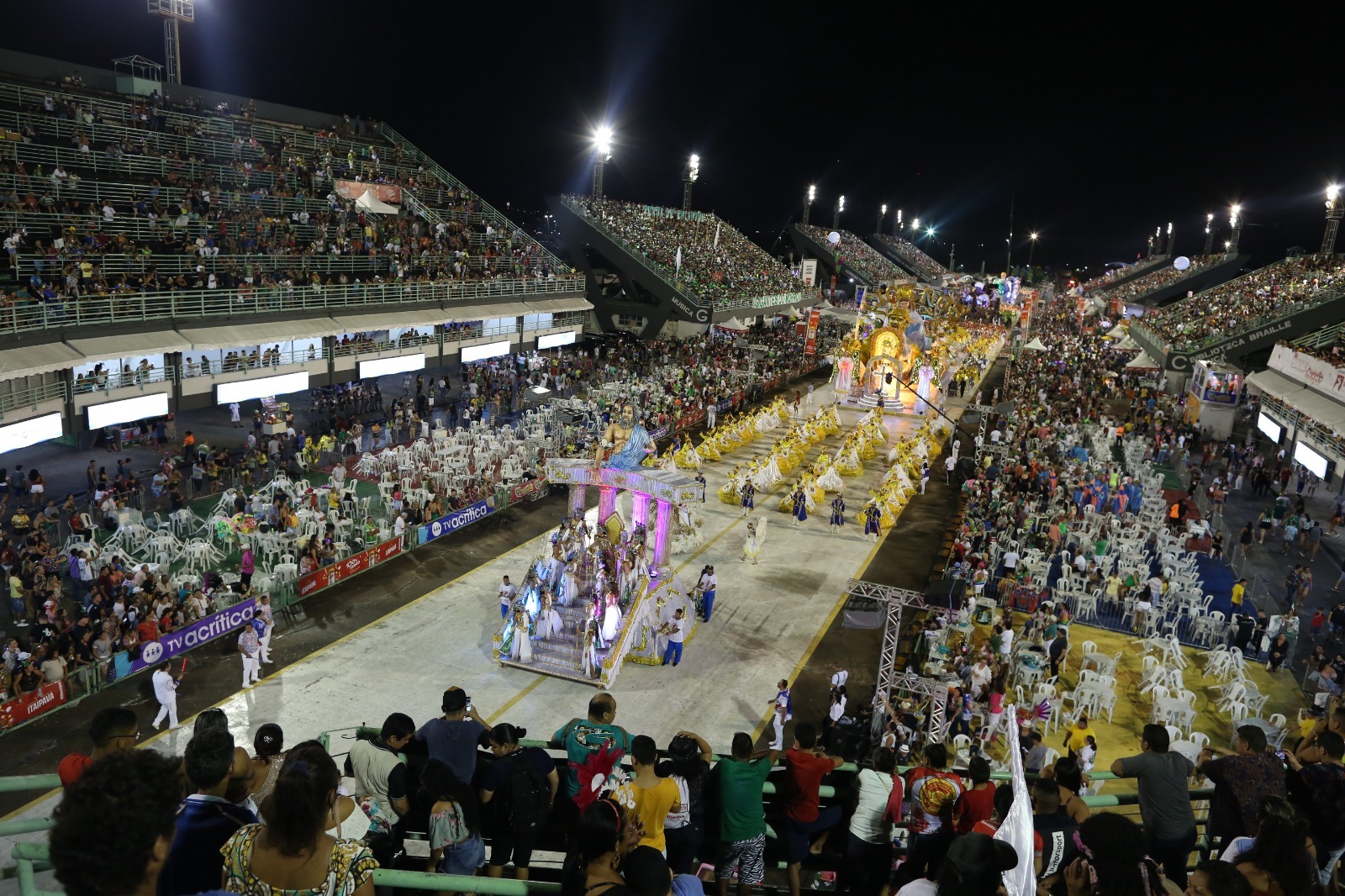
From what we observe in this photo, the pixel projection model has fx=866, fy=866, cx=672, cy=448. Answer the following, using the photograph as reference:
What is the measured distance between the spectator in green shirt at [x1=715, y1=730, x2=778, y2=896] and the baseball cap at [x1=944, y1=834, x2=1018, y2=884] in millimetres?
1567

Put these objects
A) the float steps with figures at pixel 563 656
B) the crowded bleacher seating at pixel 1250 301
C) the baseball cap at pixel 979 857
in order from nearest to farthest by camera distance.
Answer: the baseball cap at pixel 979 857 < the float steps with figures at pixel 563 656 < the crowded bleacher seating at pixel 1250 301

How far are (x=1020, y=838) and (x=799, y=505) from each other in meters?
21.7

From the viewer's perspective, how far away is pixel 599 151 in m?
55.0

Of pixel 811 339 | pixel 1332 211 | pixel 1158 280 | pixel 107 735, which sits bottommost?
pixel 107 735

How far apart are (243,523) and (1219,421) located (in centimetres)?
3648

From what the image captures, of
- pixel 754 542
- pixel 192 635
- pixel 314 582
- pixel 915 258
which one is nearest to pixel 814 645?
pixel 754 542

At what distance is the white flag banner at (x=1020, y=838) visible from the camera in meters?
4.16

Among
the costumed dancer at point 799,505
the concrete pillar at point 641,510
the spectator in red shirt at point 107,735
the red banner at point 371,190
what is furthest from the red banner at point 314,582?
the red banner at point 371,190

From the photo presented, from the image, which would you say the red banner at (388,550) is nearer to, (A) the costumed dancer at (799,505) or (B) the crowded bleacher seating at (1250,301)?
(A) the costumed dancer at (799,505)

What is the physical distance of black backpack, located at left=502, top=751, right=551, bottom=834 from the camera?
5.50 metres

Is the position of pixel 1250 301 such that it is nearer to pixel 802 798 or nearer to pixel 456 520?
pixel 456 520

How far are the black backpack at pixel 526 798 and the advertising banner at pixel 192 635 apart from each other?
11.9 metres

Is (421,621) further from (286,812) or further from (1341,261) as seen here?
(1341,261)

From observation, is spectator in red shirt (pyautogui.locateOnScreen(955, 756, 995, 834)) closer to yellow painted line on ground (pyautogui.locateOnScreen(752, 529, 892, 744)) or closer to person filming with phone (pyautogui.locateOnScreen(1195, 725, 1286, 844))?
person filming with phone (pyautogui.locateOnScreen(1195, 725, 1286, 844))
